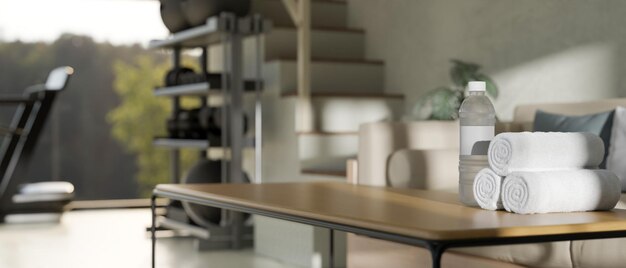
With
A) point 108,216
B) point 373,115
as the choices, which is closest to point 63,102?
point 108,216

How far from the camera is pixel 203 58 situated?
6191mm

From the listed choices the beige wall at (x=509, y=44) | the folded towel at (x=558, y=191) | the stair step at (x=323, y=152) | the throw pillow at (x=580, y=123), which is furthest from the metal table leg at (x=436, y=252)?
the stair step at (x=323, y=152)

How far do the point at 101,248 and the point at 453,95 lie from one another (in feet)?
7.28

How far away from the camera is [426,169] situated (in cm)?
340

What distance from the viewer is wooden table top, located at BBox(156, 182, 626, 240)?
1530 mm

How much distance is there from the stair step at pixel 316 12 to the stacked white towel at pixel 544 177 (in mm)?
4162

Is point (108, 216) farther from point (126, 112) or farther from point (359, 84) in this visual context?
point (359, 84)

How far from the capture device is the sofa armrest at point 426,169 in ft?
11.1

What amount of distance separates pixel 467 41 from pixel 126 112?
3930 millimetres

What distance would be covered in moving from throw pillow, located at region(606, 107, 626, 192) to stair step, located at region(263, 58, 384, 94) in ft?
7.92

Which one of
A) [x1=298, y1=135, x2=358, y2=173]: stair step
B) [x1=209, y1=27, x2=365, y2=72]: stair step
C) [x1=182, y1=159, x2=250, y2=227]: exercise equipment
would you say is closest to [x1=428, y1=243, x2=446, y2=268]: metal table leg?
[x1=298, y1=135, x2=358, y2=173]: stair step

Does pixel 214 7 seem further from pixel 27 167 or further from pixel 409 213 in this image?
pixel 409 213

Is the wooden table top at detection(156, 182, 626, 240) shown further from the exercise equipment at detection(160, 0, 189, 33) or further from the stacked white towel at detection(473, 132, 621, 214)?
the exercise equipment at detection(160, 0, 189, 33)

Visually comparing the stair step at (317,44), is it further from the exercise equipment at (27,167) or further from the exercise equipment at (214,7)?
the exercise equipment at (27,167)
